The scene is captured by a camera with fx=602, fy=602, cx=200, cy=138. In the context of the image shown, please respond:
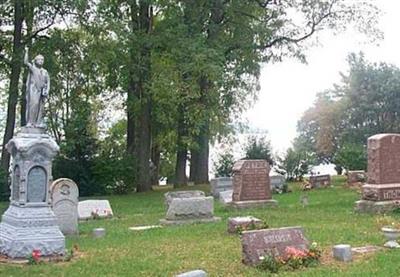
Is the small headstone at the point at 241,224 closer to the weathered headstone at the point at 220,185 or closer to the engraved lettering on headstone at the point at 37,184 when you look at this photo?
the engraved lettering on headstone at the point at 37,184

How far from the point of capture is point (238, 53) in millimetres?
27438

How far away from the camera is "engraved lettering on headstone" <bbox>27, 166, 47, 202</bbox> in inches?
458

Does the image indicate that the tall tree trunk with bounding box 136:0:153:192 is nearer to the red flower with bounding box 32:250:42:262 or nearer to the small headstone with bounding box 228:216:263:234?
the small headstone with bounding box 228:216:263:234

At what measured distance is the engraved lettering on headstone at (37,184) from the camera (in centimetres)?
1163

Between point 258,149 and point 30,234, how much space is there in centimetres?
2152

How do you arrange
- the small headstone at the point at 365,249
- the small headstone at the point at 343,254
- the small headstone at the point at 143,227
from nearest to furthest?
the small headstone at the point at 343,254 < the small headstone at the point at 365,249 < the small headstone at the point at 143,227

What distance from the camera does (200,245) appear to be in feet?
40.1

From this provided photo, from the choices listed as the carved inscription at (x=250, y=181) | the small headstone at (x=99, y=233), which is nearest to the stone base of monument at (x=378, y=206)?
the carved inscription at (x=250, y=181)

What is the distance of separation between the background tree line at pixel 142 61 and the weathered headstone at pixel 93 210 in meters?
6.77

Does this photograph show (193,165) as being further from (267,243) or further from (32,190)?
(267,243)

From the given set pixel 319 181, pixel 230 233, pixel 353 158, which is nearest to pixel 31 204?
pixel 230 233

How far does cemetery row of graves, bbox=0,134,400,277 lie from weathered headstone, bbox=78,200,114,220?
0.03 m

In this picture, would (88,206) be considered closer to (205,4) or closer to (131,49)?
(131,49)

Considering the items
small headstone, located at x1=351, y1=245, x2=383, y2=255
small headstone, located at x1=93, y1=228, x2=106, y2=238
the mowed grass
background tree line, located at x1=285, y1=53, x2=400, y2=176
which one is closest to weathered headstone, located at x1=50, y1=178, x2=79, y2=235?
the mowed grass
